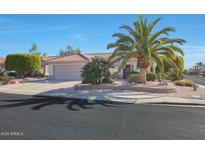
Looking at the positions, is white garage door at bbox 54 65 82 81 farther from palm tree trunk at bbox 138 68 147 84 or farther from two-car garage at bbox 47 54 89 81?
palm tree trunk at bbox 138 68 147 84

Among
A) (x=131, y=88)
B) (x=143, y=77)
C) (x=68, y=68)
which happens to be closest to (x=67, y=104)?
(x=131, y=88)

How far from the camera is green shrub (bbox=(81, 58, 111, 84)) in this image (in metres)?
15.6

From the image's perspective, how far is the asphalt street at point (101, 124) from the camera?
205 inches

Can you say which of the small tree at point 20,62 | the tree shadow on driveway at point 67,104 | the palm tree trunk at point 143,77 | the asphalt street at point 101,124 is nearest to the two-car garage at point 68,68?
the small tree at point 20,62

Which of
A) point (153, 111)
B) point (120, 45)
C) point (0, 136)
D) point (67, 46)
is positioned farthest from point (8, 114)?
point (67, 46)

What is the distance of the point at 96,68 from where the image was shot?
51.3 feet

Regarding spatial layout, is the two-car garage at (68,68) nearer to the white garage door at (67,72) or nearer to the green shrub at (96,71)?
the white garage door at (67,72)

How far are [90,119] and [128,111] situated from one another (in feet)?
6.91

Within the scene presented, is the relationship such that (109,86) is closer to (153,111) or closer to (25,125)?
(153,111)

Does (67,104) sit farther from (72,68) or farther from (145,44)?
(72,68)

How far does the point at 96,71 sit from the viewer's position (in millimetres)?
15641

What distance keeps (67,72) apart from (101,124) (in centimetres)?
2097

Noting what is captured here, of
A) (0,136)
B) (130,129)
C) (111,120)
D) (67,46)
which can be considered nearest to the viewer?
(0,136)

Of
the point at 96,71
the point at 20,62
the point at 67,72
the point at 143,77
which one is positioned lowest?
the point at 143,77
